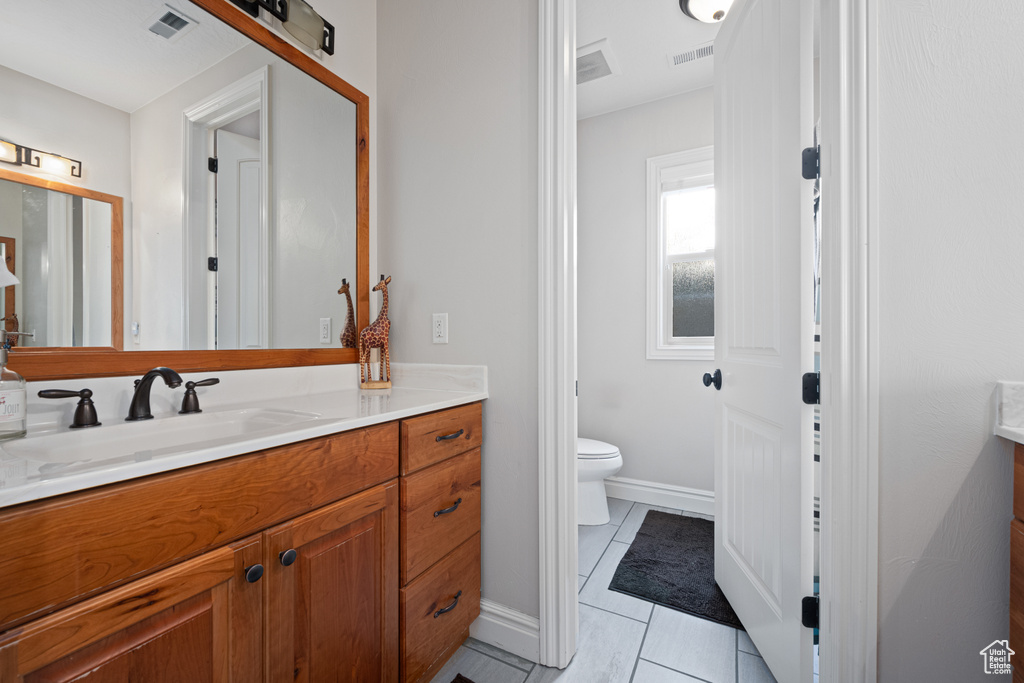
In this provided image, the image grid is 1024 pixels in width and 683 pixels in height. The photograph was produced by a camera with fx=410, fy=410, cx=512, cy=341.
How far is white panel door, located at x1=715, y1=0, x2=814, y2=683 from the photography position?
110cm

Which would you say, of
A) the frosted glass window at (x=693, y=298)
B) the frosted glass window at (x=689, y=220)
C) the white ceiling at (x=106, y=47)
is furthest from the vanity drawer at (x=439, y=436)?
the frosted glass window at (x=689, y=220)

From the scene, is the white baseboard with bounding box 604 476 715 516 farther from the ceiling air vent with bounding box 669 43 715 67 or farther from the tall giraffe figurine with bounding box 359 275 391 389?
the ceiling air vent with bounding box 669 43 715 67

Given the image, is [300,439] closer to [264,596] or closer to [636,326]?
[264,596]

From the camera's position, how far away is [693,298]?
2.57 meters

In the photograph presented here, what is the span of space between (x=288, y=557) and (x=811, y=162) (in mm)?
1555

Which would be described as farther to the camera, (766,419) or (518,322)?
(518,322)

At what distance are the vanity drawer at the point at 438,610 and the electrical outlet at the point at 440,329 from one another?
0.70 metres

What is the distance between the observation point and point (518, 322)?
139 centimetres

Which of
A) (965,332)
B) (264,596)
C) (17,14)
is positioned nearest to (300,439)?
(264,596)

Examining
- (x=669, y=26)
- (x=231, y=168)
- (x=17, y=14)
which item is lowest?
(x=231, y=168)

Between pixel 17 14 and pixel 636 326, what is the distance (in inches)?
105

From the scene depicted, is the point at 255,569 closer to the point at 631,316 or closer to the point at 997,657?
the point at 997,657

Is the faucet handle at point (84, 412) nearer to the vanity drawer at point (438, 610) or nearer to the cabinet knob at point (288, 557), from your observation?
the cabinet knob at point (288, 557)

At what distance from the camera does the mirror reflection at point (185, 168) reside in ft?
3.05
